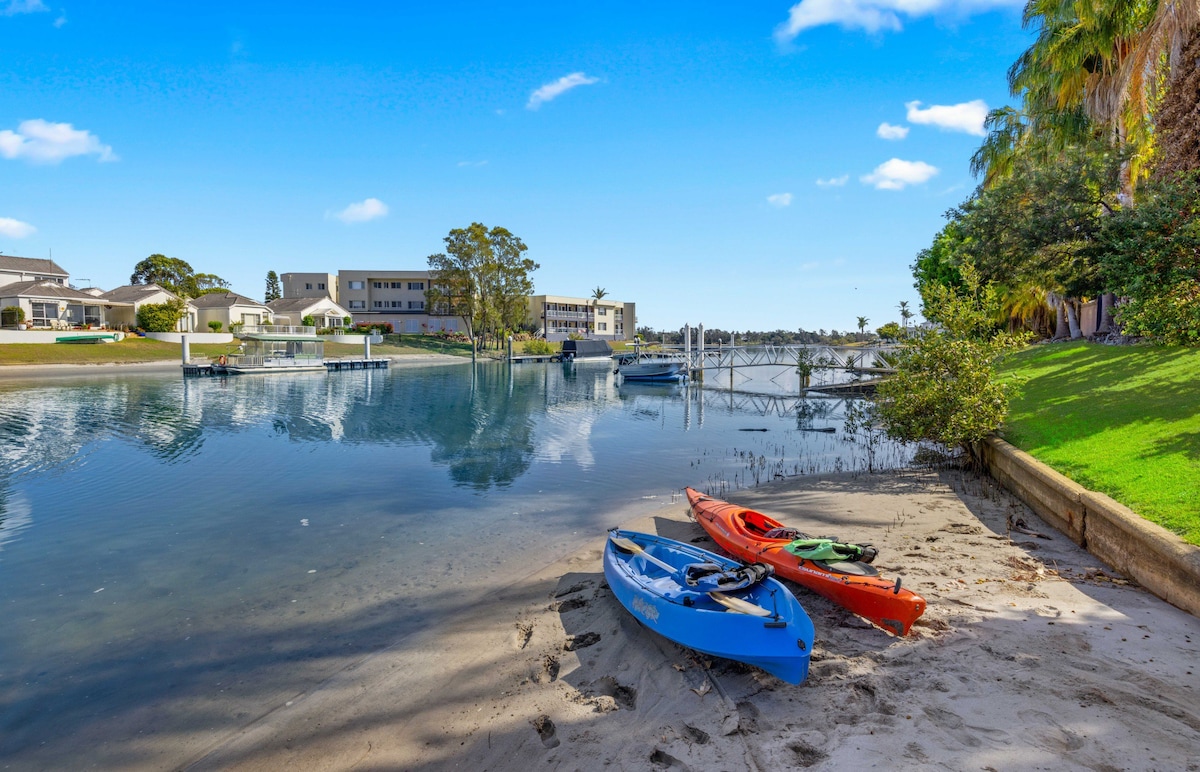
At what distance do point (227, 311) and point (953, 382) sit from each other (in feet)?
258

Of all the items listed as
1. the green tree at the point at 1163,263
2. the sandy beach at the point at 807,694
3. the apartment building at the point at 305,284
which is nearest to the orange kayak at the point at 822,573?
the sandy beach at the point at 807,694

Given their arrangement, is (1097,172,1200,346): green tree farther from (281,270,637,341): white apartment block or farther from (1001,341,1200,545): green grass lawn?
(281,270,637,341): white apartment block

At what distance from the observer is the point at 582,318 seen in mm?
117250

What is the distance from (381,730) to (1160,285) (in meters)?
14.2

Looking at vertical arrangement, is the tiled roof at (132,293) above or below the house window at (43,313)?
above

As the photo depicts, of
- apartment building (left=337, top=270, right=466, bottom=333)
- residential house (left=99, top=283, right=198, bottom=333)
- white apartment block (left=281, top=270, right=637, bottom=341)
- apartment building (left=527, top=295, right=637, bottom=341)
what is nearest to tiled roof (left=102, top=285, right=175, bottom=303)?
residential house (left=99, top=283, right=198, bottom=333)

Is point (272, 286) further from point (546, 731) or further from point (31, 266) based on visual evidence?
point (546, 731)

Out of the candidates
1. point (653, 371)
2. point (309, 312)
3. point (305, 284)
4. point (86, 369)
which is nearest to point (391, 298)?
point (305, 284)

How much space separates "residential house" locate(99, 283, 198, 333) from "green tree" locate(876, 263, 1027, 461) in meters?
74.1

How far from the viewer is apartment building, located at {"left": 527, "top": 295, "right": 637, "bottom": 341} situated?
10962 centimetres

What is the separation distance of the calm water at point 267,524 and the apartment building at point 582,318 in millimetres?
77367

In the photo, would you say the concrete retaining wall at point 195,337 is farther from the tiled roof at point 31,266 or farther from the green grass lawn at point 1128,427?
the green grass lawn at point 1128,427

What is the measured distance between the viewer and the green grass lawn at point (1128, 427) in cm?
814

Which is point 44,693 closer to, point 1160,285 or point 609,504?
point 609,504
